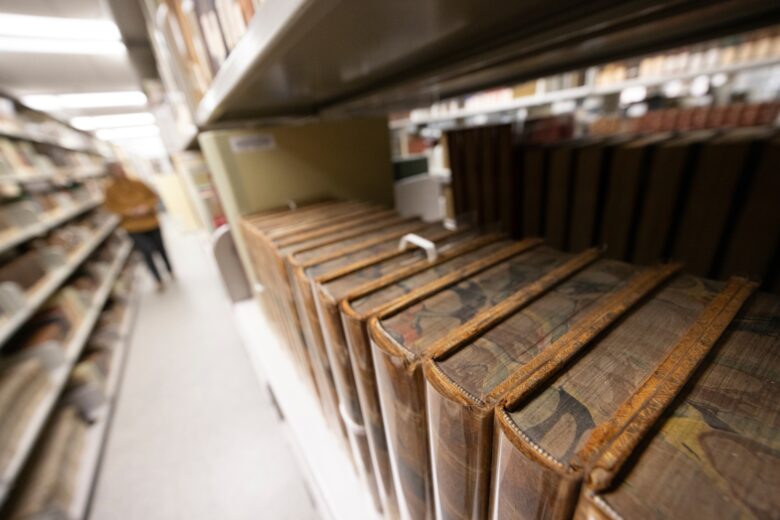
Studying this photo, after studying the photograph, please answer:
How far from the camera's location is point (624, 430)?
17cm

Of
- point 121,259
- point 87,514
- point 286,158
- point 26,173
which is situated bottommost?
point 87,514

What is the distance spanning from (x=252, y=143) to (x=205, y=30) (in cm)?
27

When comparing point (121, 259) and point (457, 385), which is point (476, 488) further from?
point (121, 259)

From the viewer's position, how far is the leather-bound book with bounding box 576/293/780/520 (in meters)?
0.15

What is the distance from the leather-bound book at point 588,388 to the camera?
6.9 inches

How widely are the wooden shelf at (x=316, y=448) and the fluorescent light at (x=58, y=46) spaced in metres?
3.37

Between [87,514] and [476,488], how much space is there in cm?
186

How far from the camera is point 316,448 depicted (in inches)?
25.8

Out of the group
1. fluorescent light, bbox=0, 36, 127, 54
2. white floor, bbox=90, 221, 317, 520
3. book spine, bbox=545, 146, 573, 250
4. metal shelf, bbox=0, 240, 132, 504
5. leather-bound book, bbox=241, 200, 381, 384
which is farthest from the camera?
fluorescent light, bbox=0, 36, 127, 54

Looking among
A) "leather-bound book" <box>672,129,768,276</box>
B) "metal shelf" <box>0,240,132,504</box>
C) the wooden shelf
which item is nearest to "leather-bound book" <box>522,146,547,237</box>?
"leather-bound book" <box>672,129,768,276</box>

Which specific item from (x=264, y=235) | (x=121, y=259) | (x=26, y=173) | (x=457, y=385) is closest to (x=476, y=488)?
(x=457, y=385)

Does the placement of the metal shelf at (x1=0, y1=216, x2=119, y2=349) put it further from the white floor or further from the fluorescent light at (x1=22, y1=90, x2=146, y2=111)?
the fluorescent light at (x1=22, y1=90, x2=146, y2=111)

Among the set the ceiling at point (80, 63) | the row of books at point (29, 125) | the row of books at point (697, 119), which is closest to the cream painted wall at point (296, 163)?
the row of books at point (697, 119)

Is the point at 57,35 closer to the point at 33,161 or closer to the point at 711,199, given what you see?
the point at 33,161
